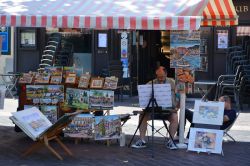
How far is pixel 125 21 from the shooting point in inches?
339

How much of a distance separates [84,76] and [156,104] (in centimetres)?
142

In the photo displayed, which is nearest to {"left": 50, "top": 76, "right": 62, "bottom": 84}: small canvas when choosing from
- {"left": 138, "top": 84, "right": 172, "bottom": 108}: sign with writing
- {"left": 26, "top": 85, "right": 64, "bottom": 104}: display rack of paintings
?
{"left": 26, "top": 85, "right": 64, "bottom": 104}: display rack of paintings

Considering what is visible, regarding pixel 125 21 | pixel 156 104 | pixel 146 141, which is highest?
pixel 125 21

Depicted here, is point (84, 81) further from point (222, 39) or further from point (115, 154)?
point (222, 39)

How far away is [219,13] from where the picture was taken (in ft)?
36.4

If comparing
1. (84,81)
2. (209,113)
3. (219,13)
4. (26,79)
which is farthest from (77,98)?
(219,13)

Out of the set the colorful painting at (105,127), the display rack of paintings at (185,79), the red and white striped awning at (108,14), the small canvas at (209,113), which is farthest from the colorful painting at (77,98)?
the small canvas at (209,113)

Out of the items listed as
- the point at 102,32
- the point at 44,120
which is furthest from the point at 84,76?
the point at 102,32

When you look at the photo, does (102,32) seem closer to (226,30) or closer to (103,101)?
(226,30)

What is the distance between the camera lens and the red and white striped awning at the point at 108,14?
336 inches

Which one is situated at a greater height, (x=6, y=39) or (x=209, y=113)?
(x=6, y=39)

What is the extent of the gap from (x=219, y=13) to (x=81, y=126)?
368cm

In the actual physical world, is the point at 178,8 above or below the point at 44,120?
above

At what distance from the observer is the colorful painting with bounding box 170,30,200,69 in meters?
9.30
